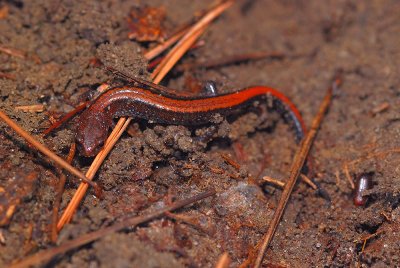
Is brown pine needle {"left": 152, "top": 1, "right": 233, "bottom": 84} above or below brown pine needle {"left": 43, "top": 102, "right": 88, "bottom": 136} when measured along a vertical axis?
above

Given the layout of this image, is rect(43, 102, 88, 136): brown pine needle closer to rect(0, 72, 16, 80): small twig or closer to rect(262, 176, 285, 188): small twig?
rect(0, 72, 16, 80): small twig

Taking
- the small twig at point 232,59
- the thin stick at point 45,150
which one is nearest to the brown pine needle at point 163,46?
the small twig at point 232,59

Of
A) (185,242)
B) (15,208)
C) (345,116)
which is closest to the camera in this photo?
(15,208)

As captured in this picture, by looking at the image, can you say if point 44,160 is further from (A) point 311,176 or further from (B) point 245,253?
(A) point 311,176

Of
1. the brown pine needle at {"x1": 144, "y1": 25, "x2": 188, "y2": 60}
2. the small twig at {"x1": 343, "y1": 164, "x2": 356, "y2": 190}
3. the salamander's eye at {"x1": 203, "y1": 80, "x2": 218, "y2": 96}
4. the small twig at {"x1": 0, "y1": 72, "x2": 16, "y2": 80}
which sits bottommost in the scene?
the small twig at {"x1": 0, "y1": 72, "x2": 16, "y2": 80}

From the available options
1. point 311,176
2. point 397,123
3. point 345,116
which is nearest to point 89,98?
point 311,176

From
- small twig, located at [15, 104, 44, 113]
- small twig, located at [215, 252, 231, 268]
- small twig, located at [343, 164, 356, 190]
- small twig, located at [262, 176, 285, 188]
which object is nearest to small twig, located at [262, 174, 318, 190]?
small twig, located at [262, 176, 285, 188]
